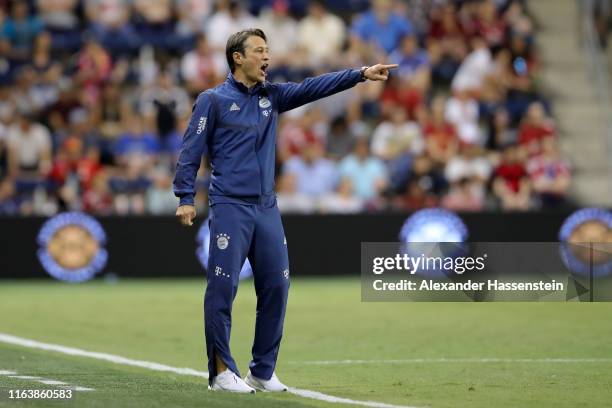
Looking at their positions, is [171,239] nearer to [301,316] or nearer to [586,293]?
[301,316]

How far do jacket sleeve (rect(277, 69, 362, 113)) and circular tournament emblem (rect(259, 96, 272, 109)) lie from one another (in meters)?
0.09

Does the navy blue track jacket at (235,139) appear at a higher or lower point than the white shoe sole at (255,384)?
higher

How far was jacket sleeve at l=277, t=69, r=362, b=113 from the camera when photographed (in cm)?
913

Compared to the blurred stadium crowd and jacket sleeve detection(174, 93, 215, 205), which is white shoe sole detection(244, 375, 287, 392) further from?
the blurred stadium crowd

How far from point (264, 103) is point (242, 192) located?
62 cm

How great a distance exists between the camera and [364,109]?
2289cm

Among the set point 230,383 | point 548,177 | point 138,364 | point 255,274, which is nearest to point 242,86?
point 255,274

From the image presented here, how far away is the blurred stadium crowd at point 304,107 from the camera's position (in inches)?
824

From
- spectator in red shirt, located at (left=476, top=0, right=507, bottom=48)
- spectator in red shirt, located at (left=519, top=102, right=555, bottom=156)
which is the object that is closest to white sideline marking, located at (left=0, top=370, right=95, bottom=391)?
spectator in red shirt, located at (left=519, top=102, right=555, bottom=156)

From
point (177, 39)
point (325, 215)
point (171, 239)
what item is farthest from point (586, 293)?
point (177, 39)

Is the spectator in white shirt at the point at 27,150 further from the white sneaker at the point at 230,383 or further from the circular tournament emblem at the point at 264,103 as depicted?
the white sneaker at the point at 230,383

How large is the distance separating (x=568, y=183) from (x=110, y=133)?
23.7 ft

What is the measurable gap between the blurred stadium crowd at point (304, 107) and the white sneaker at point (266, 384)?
11302mm

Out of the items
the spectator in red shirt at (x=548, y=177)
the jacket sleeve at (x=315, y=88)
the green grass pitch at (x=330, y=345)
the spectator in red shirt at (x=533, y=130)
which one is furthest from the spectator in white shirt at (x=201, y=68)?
the jacket sleeve at (x=315, y=88)
